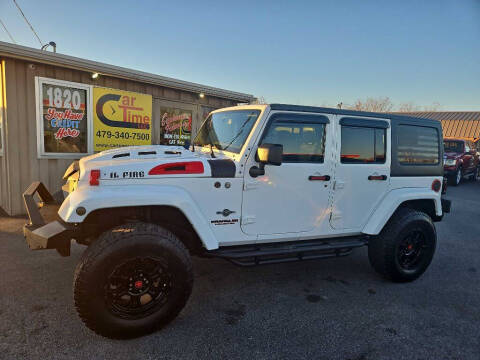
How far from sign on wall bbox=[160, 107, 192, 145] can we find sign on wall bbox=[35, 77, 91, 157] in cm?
198

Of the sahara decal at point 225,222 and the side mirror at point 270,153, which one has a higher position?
the side mirror at point 270,153

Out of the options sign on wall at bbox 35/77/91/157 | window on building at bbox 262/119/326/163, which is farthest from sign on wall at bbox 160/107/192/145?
window on building at bbox 262/119/326/163

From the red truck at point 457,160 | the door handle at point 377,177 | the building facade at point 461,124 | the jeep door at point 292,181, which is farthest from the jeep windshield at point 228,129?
the building facade at point 461,124

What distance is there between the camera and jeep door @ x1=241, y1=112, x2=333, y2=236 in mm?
3062

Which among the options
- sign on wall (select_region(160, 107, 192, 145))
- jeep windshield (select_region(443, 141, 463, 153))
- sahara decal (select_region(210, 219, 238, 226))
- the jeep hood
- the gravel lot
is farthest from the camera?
jeep windshield (select_region(443, 141, 463, 153))

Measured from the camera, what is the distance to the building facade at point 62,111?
5969mm

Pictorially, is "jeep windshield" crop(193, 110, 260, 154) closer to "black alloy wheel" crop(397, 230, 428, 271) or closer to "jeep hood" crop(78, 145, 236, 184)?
"jeep hood" crop(78, 145, 236, 184)

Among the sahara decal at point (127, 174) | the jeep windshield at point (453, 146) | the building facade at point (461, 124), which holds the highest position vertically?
the building facade at point (461, 124)

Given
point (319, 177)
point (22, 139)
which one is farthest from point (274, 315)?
point (22, 139)

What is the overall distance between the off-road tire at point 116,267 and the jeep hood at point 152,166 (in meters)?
0.46

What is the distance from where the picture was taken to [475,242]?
5.70m

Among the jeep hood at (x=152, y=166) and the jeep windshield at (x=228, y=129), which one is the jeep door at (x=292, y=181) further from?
the jeep hood at (x=152, y=166)

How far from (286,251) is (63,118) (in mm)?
5817

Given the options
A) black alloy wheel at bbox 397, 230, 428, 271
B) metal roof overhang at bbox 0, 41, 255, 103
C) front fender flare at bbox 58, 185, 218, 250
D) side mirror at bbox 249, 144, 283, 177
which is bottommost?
black alloy wheel at bbox 397, 230, 428, 271
